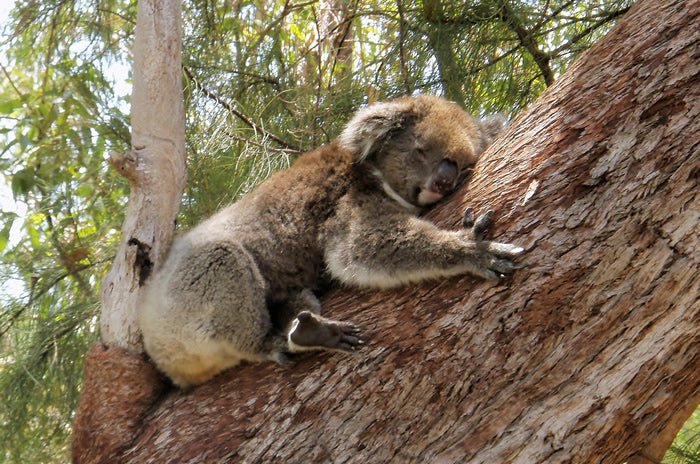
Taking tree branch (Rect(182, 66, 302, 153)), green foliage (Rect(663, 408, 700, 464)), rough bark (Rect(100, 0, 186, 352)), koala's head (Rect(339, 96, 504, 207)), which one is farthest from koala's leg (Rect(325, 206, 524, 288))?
green foliage (Rect(663, 408, 700, 464))

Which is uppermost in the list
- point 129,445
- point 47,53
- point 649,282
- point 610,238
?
point 47,53

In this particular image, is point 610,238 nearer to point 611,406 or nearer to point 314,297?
point 611,406

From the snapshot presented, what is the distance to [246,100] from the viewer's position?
4.24 meters

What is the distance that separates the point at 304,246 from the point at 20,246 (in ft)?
7.95

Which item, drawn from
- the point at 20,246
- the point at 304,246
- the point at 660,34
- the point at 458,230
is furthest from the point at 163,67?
the point at 20,246

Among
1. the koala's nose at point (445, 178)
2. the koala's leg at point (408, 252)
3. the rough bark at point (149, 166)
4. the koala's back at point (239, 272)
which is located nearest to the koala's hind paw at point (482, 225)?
the koala's leg at point (408, 252)

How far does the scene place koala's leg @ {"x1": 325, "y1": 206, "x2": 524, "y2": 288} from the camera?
2.15 m

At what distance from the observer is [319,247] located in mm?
2836

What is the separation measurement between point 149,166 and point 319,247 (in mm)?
684

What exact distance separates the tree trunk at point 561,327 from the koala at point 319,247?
113 mm

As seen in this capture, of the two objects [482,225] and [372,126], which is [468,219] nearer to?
[482,225]

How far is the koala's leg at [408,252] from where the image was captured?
7.06ft

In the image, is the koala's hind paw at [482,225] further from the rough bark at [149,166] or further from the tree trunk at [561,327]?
the rough bark at [149,166]

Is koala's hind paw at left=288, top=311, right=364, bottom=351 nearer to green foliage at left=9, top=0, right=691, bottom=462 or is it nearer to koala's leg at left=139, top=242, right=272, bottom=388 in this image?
koala's leg at left=139, top=242, right=272, bottom=388
